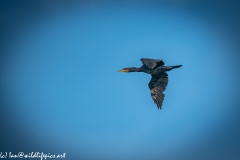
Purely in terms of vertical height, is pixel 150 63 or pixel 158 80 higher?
pixel 158 80

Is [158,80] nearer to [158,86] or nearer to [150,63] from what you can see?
[158,86]

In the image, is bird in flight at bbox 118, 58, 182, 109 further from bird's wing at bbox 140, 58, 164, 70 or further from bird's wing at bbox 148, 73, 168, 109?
bird's wing at bbox 140, 58, 164, 70

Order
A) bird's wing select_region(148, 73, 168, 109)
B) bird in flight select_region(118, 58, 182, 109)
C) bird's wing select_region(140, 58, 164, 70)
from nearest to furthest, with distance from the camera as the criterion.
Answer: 1. bird's wing select_region(140, 58, 164, 70)
2. bird in flight select_region(118, 58, 182, 109)
3. bird's wing select_region(148, 73, 168, 109)

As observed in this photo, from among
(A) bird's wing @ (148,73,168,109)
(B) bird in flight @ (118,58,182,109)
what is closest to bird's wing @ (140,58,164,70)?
(B) bird in flight @ (118,58,182,109)

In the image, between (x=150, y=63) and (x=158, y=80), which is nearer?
(x=150, y=63)

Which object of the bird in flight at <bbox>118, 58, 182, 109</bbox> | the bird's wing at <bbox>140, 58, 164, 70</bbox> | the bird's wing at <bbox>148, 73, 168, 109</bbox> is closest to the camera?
the bird's wing at <bbox>140, 58, 164, 70</bbox>

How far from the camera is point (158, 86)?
26281 mm

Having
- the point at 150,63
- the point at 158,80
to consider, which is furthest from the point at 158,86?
the point at 150,63

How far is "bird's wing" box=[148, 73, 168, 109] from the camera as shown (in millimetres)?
25719

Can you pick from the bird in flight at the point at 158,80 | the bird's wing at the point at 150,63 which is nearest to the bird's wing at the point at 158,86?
the bird in flight at the point at 158,80

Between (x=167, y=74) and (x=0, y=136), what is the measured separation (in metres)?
99.4

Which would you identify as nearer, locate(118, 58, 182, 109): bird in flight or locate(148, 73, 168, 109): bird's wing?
locate(118, 58, 182, 109): bird in flight

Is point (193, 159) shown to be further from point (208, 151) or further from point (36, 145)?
point (36, 145)

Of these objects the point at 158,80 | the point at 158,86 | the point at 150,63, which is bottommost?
the point at 150,63
